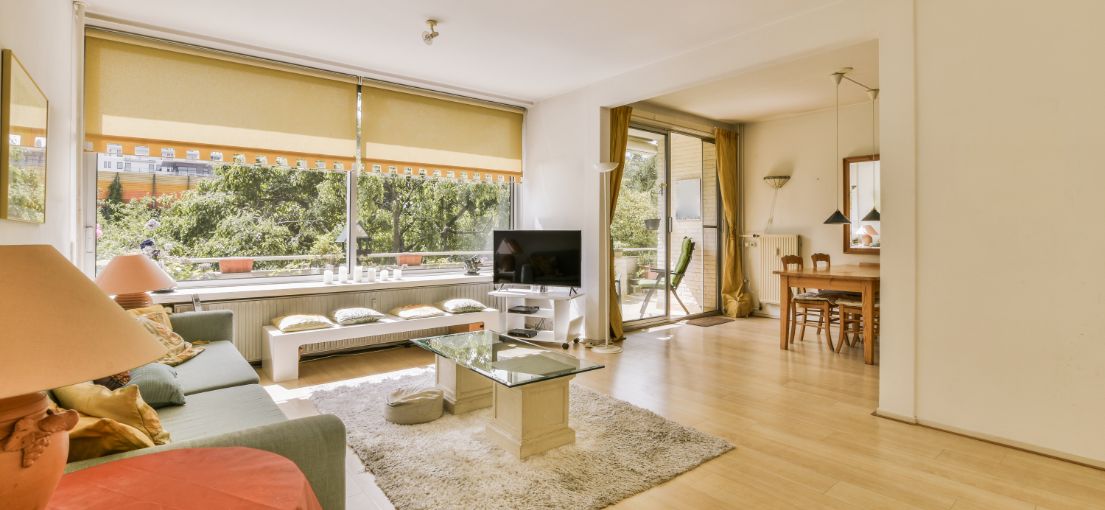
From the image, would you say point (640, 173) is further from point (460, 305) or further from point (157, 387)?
point (157, 387)

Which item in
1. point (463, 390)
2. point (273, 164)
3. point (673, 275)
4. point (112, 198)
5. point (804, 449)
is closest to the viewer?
point (804, 449)

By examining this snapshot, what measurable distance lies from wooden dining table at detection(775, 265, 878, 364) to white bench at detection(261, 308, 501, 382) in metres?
3.23

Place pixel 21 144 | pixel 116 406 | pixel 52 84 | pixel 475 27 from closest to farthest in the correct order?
pixel 116 406 < pixel 21 144 < pixel 52 84 < pixel 475 27

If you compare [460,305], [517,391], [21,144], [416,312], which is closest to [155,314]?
[21,144]

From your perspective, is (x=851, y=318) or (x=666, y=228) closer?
(x=851, y=318)

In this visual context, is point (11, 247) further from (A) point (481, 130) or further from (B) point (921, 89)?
(A) point (481, 130)

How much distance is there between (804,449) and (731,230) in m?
4.56

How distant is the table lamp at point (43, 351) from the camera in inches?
32.2

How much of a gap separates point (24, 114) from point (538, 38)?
3.02m

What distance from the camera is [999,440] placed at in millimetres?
2865

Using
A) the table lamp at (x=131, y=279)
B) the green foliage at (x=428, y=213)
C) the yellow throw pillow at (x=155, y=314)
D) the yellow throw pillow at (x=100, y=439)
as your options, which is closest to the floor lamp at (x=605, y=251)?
the green foliage at (x=428, y=213)

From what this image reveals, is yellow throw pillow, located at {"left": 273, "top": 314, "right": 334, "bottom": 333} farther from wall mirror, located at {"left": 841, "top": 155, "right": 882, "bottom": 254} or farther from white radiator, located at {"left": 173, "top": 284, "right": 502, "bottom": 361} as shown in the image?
wall mirror, located at {"left": 841, "top": 155, "right": 882, "bottom": 254}

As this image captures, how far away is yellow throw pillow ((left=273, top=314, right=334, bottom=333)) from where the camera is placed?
13.6ft

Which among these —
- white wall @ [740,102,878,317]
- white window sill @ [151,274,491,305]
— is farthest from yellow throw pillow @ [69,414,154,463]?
white wall @ [740,102,878,317]
